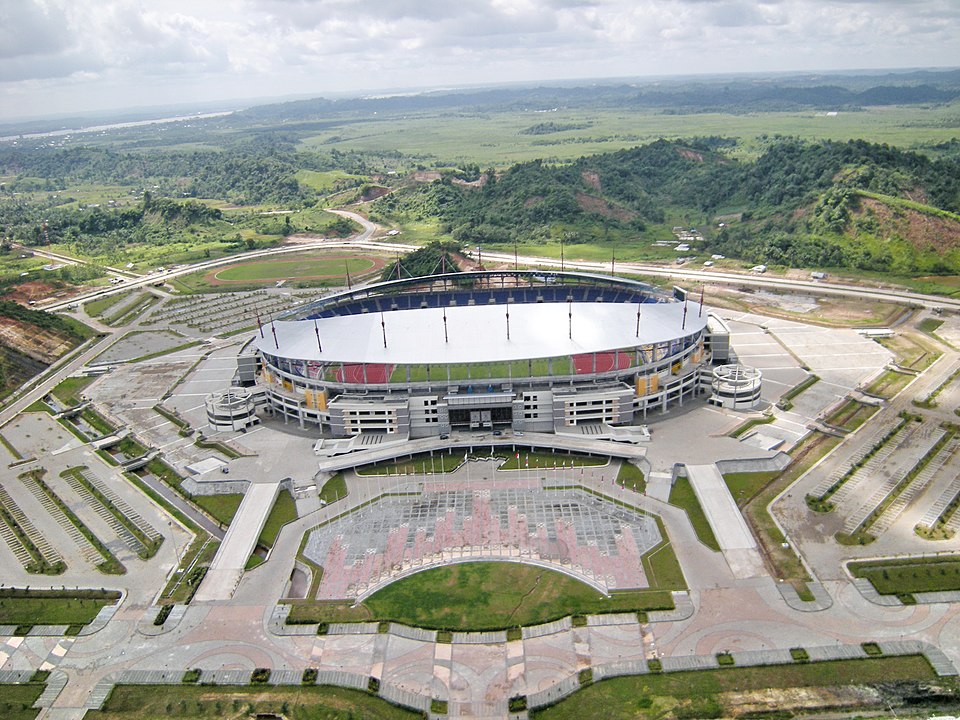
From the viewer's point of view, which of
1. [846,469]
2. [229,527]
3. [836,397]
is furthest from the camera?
[836,397]

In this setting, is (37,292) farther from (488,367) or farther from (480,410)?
(480,410)

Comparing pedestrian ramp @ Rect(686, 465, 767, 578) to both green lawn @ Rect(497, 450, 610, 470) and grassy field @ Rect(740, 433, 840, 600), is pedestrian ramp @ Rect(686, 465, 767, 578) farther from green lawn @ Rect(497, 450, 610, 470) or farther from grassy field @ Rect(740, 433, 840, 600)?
green lawn @ Rect(497, 450, 610, 470)

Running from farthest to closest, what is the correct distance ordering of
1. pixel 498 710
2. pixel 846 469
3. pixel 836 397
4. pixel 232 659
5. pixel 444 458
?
pixel 836 397
pixel 444 458
pixel 846 469
pixel 232 659
pixel 498 710

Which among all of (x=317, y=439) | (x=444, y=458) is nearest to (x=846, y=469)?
(x=444, y=458)

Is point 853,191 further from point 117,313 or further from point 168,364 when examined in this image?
point 117,313

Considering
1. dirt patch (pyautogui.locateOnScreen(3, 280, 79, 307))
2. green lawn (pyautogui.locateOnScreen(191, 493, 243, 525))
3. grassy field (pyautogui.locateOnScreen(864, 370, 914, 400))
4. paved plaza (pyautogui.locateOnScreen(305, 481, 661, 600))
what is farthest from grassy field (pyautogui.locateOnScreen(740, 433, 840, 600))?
dirt patch (pyautogui.locateOnScreen(3, 280, 79, 307))

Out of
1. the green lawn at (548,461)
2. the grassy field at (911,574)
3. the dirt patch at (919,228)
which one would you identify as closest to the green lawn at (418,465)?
the green lawn at (548,461)

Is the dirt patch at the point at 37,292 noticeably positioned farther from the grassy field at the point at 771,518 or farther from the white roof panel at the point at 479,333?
the grassy field at the point at 771,518
